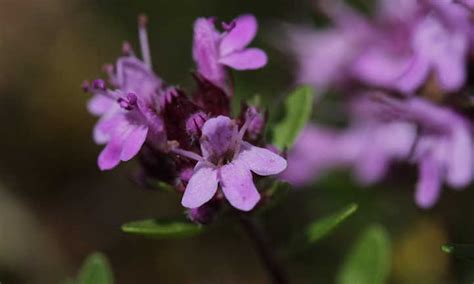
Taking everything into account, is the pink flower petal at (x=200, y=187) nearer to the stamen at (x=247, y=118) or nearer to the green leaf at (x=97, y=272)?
the stamen at (x=247, y=118)

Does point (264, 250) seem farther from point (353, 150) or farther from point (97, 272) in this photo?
point (353, 150)

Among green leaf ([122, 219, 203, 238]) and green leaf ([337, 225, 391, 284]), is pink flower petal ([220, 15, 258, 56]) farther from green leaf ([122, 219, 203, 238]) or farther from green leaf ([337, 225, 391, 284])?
green leaf ([337, 225, 391, 284])

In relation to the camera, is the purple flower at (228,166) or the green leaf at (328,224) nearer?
the purple flower at (228,166)

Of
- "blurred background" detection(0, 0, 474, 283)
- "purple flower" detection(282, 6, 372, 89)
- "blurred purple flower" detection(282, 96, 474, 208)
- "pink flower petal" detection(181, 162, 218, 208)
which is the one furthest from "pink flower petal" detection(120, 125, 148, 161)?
"purple flower" detection(282, 6, 372, 89)

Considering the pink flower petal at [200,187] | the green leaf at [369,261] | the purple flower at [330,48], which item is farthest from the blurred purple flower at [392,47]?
the pink flower petal at [200,187]

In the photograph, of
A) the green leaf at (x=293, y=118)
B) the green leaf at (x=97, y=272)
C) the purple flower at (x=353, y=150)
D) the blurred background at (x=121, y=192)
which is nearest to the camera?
the green leaf at (x=97, y=272)

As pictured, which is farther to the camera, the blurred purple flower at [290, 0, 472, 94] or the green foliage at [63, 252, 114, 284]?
the blurred purple flower at [290, 0, 472, 94]
